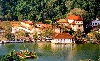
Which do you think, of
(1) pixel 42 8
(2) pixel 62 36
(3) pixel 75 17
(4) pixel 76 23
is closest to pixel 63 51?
(2) pixel 62 36

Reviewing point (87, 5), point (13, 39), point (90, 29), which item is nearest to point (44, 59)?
point (13, 39)

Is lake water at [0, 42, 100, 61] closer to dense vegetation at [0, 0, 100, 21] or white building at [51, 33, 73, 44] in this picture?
white building at [51, 33, 73, 44]

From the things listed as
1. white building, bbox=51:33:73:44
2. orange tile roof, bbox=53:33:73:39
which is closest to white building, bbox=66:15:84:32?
orange tile roof, bbox=53:33:73:39

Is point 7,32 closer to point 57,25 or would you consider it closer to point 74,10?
point 57,25

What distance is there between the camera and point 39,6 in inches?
2645

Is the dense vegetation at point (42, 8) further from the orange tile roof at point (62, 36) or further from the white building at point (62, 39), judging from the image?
the white building at point (62, 39)

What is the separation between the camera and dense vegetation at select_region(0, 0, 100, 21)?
6069cm

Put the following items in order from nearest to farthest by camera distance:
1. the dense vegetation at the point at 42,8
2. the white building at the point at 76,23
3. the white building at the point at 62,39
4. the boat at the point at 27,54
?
the boat at the point at 27,54 < the white building at the point at 62,39 < the white building at the point at 76,23 < the dense vegetation at the point at 42,8

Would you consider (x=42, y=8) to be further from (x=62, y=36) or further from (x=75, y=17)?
(x=62, y=36)

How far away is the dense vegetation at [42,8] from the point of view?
60.7 meters

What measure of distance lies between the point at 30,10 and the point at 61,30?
55.6 feet

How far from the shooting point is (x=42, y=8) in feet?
218

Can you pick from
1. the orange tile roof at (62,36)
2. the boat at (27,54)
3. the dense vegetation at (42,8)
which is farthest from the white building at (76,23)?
the boat at (27,54)

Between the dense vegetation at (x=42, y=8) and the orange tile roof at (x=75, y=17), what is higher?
the dense vegetation at (x=42, y=8)
